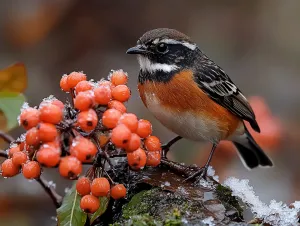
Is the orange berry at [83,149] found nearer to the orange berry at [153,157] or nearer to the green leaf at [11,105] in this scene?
the orange berry at [153,157]

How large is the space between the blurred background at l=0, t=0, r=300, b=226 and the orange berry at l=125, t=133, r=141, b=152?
3660mm

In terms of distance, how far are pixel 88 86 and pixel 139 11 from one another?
10244mm

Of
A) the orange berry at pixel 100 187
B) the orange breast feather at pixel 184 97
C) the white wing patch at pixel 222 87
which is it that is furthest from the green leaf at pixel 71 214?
the white wing patch at pixel 222 87

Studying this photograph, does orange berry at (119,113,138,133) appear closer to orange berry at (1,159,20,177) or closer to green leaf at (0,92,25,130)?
orange berry at (1,159,20,177)

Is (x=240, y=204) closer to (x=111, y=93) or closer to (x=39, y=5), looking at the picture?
(x=111, y=93)

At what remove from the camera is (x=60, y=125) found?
3562 mm

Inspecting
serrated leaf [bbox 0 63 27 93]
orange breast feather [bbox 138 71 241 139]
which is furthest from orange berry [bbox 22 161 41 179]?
orange breast feather [bbox 138 71 241 139]

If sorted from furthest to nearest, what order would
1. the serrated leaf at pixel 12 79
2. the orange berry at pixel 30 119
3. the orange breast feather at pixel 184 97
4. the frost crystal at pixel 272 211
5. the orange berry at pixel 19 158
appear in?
1. the orange breast feather at pixel 184 97
2. the serrated leaf at pixel 12 79
3. the frost crystal at pixel 272 211
4. the orange berry at pixel 19 158
5. the orange berry at pixel 30 119

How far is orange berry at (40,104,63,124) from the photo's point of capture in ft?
11.4

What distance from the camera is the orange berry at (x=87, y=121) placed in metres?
3.47

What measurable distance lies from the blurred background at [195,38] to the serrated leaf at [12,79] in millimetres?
2675

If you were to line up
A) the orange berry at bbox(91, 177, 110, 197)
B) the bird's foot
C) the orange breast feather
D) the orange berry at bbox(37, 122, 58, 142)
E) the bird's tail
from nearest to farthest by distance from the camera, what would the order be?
the orange berry at bbox(37, 122, 58, 142) < the orange berry at bbox(91, 177, 110, 197) < the bird's foot < the orange breast feather < the bird's tail

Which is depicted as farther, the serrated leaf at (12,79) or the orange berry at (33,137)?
the serrated leaf at (12,79)

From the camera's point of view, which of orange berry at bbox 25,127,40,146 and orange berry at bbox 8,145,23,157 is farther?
orange berry at bbox 8,145,23,157
